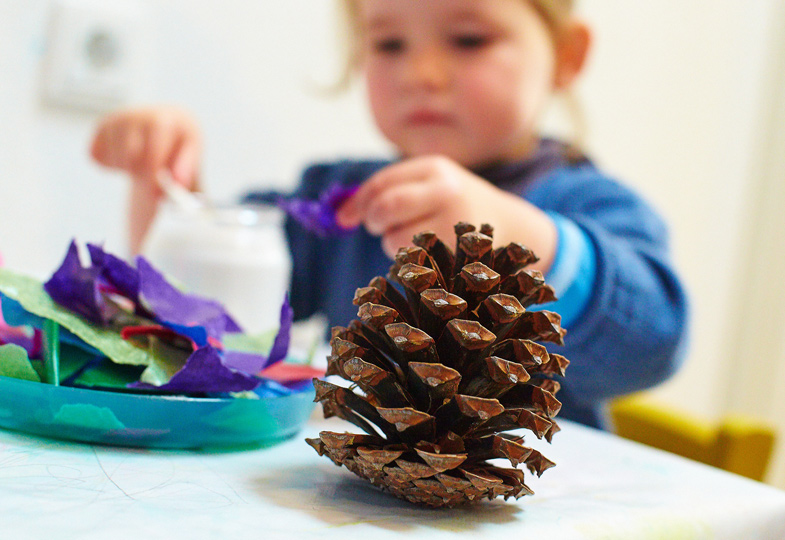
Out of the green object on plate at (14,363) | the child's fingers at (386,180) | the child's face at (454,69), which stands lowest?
the green object on plate at (14,363)

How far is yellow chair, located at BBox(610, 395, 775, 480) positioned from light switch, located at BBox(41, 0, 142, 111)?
2.33 ft

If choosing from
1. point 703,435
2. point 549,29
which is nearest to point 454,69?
point 549,29

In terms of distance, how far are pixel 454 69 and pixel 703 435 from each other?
1.34 ft

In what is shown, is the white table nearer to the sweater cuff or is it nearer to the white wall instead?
the sweater cuff

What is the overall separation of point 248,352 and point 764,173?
4.60ft

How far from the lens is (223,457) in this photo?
0.24 m

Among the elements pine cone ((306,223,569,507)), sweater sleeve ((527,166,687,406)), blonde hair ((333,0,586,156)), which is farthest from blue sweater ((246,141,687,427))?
pine cone ((306,223,569,507))

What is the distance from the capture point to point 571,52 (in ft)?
2.52

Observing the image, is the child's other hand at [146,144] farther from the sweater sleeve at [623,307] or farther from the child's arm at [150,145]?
the sweater sleeve at [623,307]

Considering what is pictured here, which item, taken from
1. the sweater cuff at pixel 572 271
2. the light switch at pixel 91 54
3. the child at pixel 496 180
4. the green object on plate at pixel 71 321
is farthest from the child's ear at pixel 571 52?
the green object on plate at pixel 71 321

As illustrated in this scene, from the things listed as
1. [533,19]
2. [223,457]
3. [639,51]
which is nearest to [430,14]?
[533,19]

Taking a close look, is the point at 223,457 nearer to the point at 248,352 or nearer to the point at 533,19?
the point at 248,352

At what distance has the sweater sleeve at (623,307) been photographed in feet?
1.59

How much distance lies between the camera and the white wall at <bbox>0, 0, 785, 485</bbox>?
796 mm
